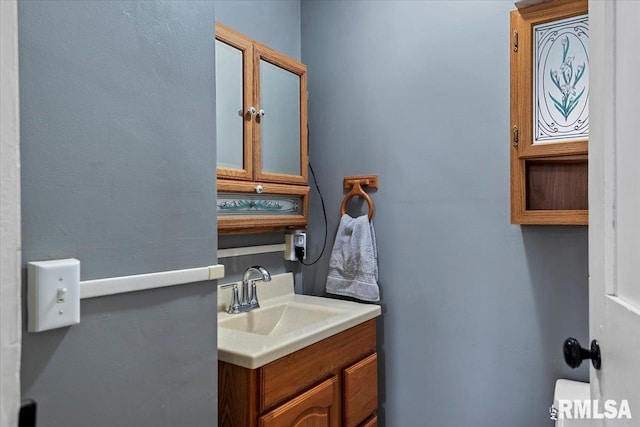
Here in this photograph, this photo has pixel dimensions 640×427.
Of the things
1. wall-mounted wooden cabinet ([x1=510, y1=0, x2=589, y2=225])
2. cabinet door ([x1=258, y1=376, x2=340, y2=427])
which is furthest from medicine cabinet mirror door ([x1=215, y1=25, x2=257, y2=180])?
wall-mounted wooden cabinet ([x1=510, y1=0, x2=589, y2=225])

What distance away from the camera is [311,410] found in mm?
1309

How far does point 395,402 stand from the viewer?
177cm

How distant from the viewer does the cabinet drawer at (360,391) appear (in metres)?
1.46

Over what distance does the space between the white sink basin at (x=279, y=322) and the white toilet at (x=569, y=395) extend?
647 millimetres

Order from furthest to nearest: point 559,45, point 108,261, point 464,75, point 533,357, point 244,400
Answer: point 464,75 → point 533,357 → point 559,45 → point 244,400 → point 108,261

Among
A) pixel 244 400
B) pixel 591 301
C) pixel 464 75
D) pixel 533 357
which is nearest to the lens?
pixel 591 301

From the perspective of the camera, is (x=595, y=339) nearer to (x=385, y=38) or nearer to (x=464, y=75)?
(x=464, y=75)

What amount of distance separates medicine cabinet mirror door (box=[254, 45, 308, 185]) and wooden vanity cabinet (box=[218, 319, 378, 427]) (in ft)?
2.28

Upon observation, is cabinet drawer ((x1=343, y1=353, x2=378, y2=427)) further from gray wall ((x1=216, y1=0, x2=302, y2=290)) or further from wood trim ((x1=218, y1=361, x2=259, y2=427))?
gray wall ((x1=216, y1=0, x2=302, y2=290))

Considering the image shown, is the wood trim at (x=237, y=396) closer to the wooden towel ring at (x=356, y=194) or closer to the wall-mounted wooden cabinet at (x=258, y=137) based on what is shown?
the wall-mounted wooden cabinet at (x=258, y=137)

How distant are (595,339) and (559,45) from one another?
3.38 ft

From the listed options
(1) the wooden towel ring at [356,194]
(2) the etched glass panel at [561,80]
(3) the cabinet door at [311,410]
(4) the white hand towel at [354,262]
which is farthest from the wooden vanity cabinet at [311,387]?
(2) the etched glass panel at [561,80]

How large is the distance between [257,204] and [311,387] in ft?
2.30

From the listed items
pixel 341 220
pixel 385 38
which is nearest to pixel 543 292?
pixel 341 220
